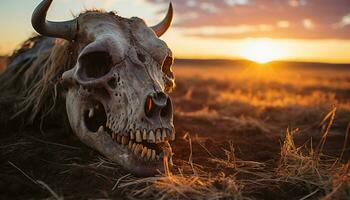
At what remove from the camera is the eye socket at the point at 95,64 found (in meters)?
4.00

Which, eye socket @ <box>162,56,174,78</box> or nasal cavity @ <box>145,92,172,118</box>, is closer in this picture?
nasal cavity @ <box>145,92,172,118</box>

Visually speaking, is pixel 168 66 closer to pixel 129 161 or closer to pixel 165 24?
pixel 165 24

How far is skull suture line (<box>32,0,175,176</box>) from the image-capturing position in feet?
11.7

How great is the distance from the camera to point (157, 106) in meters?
3.53

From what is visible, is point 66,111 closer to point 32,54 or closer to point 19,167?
point 19,167

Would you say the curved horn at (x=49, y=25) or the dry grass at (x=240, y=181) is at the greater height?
the curved horn at (x=49, y=25)

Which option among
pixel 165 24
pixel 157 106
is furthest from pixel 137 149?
pixel 165 24

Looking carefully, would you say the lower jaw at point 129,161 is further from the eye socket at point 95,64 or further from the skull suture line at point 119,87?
the eye socket at point 95,64

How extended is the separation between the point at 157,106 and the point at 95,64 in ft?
3.02

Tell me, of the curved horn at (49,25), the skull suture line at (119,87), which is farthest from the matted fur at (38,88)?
the skull suture line at (119,87)

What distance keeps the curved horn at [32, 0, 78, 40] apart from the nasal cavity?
4.43 feet

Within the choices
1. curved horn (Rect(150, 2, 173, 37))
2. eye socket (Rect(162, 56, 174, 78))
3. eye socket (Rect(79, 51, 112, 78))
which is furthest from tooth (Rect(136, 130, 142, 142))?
curved horn (Rect(150, 2, 173, 37))

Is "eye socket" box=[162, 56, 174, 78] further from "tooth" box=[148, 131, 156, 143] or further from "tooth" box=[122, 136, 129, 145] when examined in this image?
"tooth" box=[148, 131, 156, 143]

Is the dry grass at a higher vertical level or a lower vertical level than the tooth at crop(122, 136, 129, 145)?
lower
